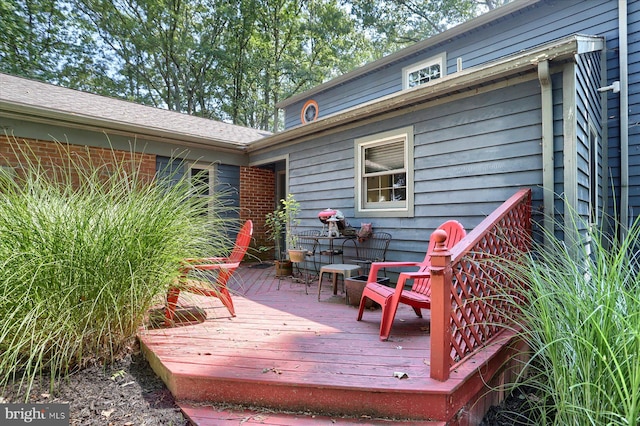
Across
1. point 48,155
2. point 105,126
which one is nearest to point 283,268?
point 105,126

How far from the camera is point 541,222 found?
127 inches

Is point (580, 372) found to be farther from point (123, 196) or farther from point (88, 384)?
point (123, 196)

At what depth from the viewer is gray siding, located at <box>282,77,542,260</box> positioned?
3.34m

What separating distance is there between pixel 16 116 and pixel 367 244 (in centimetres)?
574

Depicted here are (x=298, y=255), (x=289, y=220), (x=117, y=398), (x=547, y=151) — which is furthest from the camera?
(x=289, y=220)

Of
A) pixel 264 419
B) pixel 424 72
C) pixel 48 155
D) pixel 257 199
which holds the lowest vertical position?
pixel 264 419

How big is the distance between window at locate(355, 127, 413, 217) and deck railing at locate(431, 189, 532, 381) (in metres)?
1.73

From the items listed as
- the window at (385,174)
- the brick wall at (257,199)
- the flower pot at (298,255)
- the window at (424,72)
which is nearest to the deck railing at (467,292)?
the window at (385,174)

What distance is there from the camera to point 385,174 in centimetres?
481

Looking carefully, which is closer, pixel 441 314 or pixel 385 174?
pixel 441 314

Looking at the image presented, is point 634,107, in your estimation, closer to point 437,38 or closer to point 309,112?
point 437,38

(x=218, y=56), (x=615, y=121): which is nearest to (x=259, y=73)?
(x=218, y=56)

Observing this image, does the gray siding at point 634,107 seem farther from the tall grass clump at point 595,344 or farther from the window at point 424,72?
the tall grass clump at point 595,344

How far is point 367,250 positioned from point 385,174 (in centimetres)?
117
